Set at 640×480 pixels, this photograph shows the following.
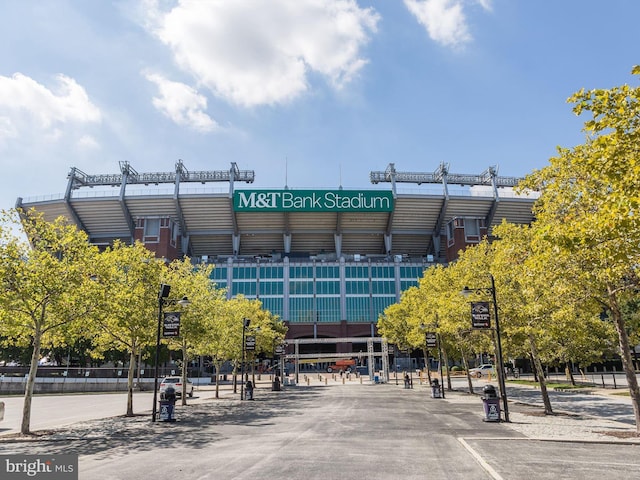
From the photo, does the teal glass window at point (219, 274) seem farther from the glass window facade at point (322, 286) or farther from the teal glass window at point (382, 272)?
the teal glass window at point (382, 272)

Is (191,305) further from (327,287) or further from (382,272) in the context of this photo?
(382,272)

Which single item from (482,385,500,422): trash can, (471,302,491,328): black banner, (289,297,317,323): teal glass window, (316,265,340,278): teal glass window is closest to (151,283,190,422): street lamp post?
(471,302,491,328): black banner

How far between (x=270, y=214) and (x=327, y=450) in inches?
3025

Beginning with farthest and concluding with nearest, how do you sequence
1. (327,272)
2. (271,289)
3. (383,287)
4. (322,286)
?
1. (327,272)
2. (322,286)
3. (383,287)
4. (271,289)

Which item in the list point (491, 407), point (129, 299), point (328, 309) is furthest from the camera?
point (328, 309)

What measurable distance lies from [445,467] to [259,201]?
75708 mm

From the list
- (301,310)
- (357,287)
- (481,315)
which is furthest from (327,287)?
(481,315)

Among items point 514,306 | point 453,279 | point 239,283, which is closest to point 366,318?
point 239,283

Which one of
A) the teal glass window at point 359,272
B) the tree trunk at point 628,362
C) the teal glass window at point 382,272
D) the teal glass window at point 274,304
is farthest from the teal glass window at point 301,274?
the tree trunk at point 628,362

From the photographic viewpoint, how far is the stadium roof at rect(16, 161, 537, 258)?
84.5m

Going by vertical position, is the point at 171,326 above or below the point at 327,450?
above

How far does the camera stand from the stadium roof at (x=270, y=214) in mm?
84500
